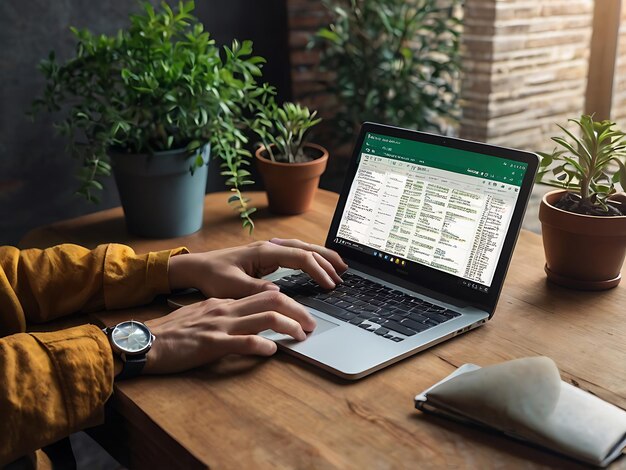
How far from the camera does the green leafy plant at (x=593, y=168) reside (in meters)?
1.20

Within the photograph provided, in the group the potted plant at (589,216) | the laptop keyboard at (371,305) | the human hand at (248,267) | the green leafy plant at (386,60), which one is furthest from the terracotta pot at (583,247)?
the green leafy plant at (386,60)

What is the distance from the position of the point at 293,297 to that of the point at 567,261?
0.46m

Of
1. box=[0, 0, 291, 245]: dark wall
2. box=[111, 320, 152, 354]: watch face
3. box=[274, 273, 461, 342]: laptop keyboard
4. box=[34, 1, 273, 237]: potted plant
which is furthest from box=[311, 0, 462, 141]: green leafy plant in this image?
box=[111, 320, 152, 354]: watch face

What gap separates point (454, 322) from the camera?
109 centimetres

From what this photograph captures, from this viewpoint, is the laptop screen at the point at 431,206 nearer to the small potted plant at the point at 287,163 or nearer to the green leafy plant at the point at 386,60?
the small potted plant at the point at 287,163

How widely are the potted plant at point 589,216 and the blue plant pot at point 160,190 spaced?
683mm

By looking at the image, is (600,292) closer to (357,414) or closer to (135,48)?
(357,414)

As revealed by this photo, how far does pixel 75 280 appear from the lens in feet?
3.92

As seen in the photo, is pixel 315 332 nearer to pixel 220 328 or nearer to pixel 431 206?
pixel 220 328

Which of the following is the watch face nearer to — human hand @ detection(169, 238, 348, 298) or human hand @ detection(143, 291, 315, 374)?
human hand @ detection(143, 291, 315, 374)

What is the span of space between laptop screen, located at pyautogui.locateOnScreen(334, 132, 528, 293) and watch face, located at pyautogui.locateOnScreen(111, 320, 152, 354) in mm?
425

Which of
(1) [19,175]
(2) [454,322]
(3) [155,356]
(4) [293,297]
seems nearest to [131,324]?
(3) [155,356]

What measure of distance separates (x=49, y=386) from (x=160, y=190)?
24.5 inches

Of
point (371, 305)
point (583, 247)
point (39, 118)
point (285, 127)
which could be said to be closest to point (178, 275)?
point (371, 305)
